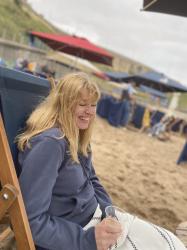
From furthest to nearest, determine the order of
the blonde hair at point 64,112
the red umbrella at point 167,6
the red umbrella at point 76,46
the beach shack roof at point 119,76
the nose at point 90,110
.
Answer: the beach shack roof at point 119,76
the red umbrella at point 76,46
the red umbrella at point 167,6
the nose at point 90,110
the blonde hair at point 64,112

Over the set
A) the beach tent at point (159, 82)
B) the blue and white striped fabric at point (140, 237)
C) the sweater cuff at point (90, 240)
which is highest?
the sweater cuff at point (90, 240)

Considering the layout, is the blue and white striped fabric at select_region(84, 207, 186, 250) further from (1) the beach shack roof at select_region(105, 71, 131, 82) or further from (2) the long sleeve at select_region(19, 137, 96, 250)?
(1) the beach shack roof at select_region(105, 71, 131, 82)

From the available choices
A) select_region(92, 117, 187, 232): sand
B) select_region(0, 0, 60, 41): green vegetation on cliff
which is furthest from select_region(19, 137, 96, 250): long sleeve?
select_region(0, 0, 60, 41): green vegetation on cliff

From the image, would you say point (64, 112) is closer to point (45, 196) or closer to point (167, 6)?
point (45, 196)

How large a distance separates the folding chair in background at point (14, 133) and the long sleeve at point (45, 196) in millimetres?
40

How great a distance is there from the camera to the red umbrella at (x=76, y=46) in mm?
10750

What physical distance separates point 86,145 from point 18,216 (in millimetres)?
569

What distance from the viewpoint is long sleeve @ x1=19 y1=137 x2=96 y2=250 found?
1.48 metres

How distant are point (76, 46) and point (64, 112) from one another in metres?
9.36

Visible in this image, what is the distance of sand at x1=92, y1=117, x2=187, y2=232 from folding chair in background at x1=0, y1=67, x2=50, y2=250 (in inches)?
99.2

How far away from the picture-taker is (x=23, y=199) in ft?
4.87

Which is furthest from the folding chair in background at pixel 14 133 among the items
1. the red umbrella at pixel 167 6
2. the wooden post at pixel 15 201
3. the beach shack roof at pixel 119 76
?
the beach shack roof at pixel 119 76

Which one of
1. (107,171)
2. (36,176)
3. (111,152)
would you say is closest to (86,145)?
(36,176)

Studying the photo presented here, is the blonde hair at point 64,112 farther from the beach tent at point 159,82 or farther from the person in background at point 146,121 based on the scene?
the beach tent at point 159,82
